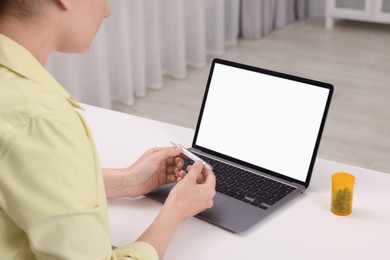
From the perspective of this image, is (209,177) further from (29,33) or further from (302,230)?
(29,33)

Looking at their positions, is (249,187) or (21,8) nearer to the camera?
(21,8)

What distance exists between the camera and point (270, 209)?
4.03 feet

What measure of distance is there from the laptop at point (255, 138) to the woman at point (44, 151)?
0.32 metres

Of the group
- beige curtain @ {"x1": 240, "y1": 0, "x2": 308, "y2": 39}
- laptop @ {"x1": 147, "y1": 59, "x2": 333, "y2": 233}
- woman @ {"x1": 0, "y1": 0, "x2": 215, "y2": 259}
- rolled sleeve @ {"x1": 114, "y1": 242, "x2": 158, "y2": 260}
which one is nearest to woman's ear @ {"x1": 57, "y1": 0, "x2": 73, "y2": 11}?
woman @ {"x1": 0, "y1": 0, "x2": 215, "y2": 259}

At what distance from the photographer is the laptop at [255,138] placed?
1265 mm

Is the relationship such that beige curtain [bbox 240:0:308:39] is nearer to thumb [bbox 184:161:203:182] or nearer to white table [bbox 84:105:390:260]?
white table [bbox 84:105:390:260]

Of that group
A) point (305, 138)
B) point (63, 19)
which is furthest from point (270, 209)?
point (63, 19)

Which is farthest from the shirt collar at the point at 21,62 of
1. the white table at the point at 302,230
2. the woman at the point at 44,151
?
the white table at the point at 302,230

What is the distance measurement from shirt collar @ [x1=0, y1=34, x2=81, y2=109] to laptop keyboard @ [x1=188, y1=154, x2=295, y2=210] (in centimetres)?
52

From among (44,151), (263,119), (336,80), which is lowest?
(336,80)

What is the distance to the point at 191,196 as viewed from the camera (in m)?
1.16

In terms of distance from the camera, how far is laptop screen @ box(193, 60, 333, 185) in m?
1.32

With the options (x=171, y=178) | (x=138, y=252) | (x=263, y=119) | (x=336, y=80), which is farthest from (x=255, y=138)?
(x=336, y=80)

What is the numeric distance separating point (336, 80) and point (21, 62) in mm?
3369
